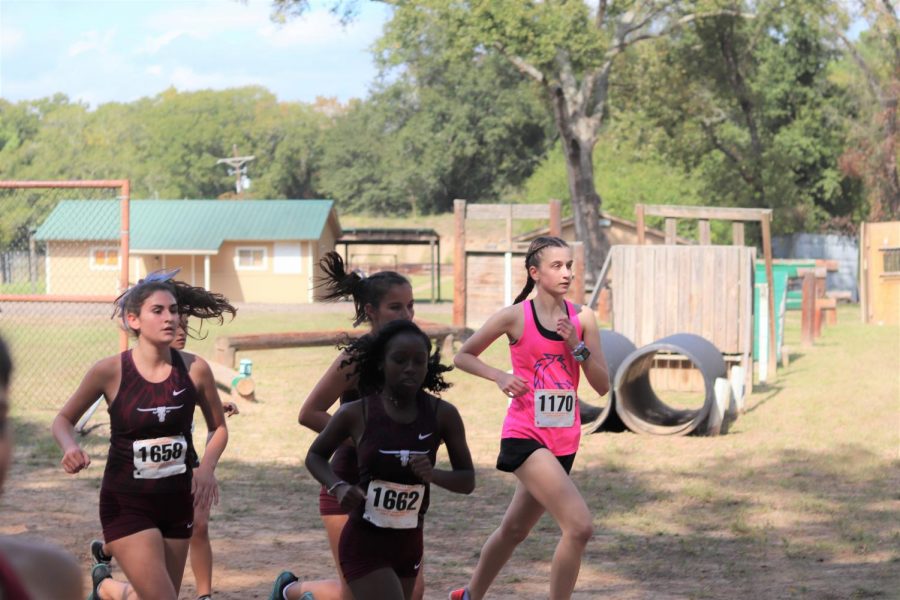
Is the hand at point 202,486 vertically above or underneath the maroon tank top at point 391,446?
underneath

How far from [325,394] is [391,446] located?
2.87ft

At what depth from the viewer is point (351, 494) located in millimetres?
4691

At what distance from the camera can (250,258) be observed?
5269 centimetres

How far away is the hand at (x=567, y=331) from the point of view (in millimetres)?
6473

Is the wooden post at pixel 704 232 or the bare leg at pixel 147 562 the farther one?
the wooden post at pixel 704 232

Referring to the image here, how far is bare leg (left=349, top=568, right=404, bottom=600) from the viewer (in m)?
4.78

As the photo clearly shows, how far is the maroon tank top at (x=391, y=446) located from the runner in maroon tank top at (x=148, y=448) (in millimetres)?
1018

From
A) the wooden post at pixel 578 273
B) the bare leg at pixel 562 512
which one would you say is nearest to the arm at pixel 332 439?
the bare leg at pixel 562 512

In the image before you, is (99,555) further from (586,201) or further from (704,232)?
(586,201)

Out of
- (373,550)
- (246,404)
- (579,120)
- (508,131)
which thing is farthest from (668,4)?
(508,131)

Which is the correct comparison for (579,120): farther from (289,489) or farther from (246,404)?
(289,489)

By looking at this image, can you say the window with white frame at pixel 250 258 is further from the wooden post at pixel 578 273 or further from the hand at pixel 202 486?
the hand at pixel 202 486

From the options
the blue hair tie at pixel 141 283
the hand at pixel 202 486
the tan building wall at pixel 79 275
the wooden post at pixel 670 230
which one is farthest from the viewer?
the tan building wall at pixel 79 275

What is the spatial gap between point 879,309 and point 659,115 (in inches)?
630
